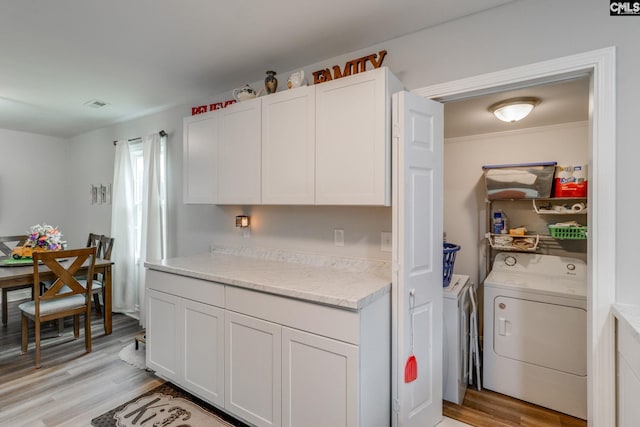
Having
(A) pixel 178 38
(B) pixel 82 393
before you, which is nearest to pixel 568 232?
(A) pixel 178 38

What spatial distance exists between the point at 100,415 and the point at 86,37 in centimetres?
250

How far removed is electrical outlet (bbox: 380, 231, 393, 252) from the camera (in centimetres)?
217

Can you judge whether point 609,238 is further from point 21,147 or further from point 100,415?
point 21,147

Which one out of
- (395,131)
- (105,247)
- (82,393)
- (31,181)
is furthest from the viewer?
(31,181)

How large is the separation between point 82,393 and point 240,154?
2148mm

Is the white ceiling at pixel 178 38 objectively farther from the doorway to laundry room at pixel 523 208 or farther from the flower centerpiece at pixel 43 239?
the flower centerpiece at pixel 43 239

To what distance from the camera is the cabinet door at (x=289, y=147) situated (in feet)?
6.98

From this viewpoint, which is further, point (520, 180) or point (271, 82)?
point (520, 180)

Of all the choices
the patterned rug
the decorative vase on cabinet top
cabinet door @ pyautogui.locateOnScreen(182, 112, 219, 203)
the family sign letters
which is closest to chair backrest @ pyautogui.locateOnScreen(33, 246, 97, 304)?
cabinet door @ pyautogui.locateOnScreen(182, 112, 219, 203)

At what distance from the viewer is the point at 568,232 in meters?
2.74

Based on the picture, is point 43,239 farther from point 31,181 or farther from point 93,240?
point 31,181

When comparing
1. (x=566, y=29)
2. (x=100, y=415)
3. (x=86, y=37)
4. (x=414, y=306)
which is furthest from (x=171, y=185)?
(x=566, y=29)

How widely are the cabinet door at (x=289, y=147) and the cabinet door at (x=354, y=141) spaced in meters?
0.07

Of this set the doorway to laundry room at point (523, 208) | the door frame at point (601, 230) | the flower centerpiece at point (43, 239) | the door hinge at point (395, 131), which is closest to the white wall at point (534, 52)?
the door frame at point (601, 230)
